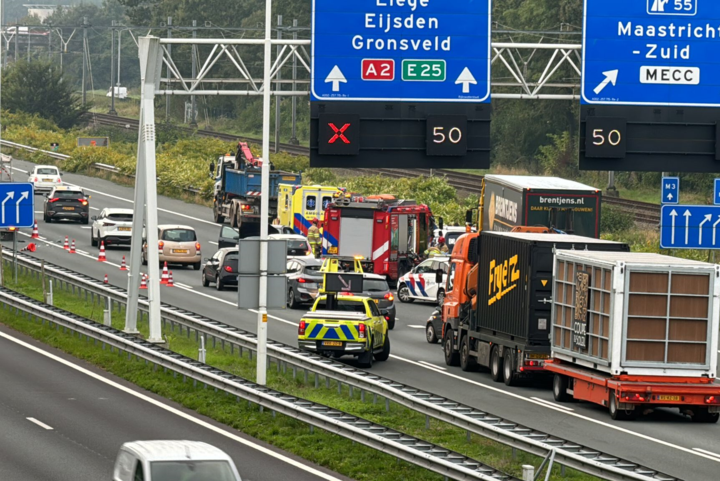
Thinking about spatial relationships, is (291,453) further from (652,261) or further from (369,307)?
(369,307)

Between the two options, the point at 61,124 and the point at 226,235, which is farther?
the point at 61,124

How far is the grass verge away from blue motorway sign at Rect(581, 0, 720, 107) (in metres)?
7.87

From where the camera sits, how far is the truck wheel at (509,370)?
29.6 m

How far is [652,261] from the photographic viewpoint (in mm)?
26172

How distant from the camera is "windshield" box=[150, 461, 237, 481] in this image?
46.5 feet

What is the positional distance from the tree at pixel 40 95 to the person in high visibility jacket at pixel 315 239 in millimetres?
53929

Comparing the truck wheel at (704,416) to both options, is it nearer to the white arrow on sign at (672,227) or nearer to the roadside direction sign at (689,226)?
the roadside direction sign at (689,226)

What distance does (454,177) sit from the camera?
76.6m

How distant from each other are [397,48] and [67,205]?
34.3 m

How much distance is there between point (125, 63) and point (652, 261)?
162703mm

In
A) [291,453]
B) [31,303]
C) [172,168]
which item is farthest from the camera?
[172,168]

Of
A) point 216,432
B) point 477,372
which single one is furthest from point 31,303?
point 216,432

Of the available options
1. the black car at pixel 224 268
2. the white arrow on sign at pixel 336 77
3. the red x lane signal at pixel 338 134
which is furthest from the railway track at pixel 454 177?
the white arrow on sign at pixel 336 77

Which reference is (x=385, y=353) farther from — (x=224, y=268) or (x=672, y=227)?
(x=224, y=268)
